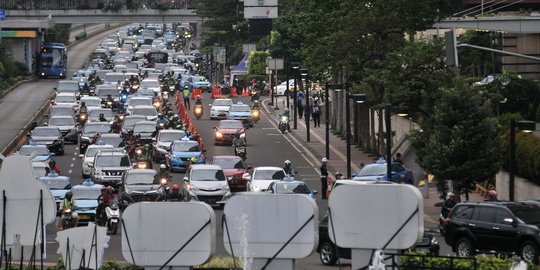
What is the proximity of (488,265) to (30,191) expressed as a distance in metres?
8.72

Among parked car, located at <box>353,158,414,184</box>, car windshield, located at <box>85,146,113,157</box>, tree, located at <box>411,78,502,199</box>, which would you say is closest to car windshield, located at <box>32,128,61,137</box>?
car windshield, located at <box>85,146,113,157</box>

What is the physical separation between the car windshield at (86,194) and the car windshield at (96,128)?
23.2 meters

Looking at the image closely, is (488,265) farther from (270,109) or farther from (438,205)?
(270,109)

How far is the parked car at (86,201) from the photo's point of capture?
46250 mm

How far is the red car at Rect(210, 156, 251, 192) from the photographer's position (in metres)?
56.9

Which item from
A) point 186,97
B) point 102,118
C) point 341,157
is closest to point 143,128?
point 102,118

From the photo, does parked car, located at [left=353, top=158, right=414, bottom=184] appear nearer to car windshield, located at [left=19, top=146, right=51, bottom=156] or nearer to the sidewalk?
the sidewalk

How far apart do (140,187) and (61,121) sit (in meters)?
26.0

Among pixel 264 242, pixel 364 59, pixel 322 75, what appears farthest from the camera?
pixel 322 75

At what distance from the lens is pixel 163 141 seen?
6669cm

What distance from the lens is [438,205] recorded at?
5100 cm

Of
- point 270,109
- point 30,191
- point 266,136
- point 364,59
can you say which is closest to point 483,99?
point 364,59

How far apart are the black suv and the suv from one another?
69.3 ft

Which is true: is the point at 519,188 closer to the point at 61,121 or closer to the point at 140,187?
the point at 140,187
